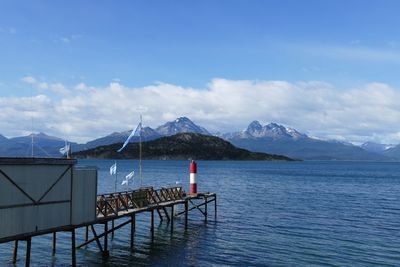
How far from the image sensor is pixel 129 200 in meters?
40.7

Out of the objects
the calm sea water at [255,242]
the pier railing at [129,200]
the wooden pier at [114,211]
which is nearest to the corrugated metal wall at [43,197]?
the wooden pier at [114,211]

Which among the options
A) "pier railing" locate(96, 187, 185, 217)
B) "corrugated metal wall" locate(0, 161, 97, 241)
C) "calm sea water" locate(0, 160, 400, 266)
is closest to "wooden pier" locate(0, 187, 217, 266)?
"pier railing" locate(96, 187, 185, 217)

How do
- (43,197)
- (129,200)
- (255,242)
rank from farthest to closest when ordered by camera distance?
(255,242) → (129,200) → (43,197)

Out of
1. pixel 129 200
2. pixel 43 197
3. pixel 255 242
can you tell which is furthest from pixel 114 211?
pixel 255 242

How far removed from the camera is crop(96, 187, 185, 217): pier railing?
34188 millimetres

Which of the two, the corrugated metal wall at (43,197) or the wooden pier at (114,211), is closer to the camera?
the corrugated metal wall at (43,197)

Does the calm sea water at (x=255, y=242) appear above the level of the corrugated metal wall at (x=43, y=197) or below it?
below

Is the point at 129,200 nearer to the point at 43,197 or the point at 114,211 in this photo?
the point at 114,211

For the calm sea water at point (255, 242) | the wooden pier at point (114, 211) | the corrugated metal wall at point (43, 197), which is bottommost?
the calm sea water at point (255, 242)

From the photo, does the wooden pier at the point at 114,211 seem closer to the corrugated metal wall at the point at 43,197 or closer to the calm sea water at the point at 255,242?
the corrugated metal wall at the point at 43,197

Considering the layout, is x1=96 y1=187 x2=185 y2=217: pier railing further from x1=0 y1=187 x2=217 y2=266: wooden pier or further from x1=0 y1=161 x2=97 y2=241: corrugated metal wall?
x1=0 y1=161 x2=97 y2=241: corrugated metal wall

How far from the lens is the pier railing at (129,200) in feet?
112

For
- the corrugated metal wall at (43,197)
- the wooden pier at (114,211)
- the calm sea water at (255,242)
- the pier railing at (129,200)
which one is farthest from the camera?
the calm sea water at (255,242)

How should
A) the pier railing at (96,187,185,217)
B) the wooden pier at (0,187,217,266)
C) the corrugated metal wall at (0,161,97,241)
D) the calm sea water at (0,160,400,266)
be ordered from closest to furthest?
the corrugated metal wall at (0,161,97,241), the wooden pier at (0,187,217,266), the pier railing at (96,187,185,217), the calm sea water at (0,160,400,266)
